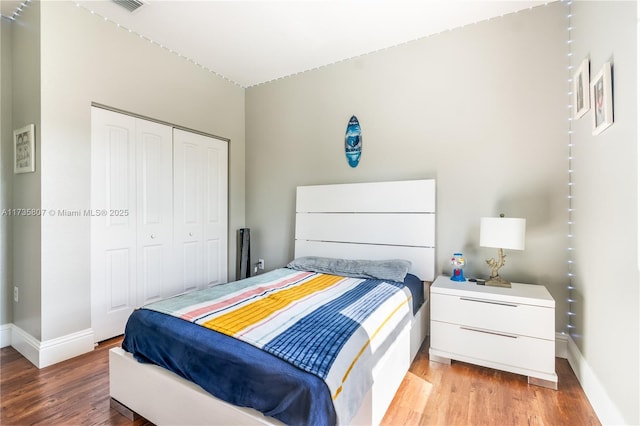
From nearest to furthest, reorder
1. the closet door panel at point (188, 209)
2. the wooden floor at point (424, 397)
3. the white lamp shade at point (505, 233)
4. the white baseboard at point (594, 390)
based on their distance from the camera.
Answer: the white baseboard at point (594, 390)
the wooden floor at point (424, 397)
the white lamp shade at point (505, 233)
the closet door panel at point (188, 209)

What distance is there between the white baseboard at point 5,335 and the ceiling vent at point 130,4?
281 cm

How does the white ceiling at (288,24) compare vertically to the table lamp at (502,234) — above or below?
above

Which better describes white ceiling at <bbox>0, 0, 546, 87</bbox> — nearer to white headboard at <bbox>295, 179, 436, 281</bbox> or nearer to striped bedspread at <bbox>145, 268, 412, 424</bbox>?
white headboard at <bbox>295, 179, 436, 281</bbox>

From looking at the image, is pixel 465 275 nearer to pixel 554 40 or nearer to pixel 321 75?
pixel 554 40

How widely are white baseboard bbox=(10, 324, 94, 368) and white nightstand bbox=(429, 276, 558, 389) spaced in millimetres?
2748

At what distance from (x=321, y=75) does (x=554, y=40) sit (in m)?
2.08

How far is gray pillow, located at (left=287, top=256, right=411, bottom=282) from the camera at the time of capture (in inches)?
95.8

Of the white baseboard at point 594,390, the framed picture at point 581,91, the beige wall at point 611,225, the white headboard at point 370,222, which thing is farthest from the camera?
the white headboard at point 370,222

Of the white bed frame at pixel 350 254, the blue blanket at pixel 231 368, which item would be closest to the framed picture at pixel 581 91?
the white bed frame at pixel 350 254

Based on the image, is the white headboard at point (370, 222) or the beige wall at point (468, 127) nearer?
the beige wall at point (468, 127)

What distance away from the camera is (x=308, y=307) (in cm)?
177

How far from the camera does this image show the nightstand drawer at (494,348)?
6.33ft

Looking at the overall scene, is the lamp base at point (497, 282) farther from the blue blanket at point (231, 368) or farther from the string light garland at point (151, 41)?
the string light garland at point (151, 41)

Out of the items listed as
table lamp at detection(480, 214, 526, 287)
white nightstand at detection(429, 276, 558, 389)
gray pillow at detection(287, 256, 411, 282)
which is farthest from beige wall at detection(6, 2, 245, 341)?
table lamp at detection(480, 214, 526, 287)
